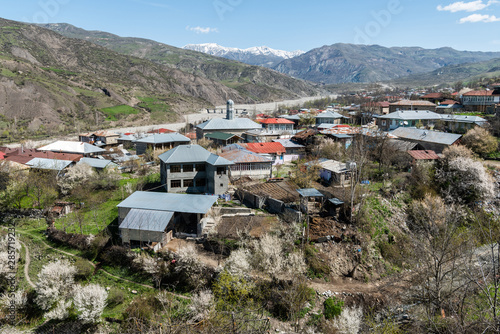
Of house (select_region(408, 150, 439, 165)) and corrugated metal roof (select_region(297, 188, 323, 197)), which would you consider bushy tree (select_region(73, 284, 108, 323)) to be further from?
house (select_region(408, 150, 439, 165))

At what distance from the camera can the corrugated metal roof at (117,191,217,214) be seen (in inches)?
786

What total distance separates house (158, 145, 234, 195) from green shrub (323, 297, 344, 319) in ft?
39.3

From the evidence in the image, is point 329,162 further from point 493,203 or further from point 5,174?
point 5,174

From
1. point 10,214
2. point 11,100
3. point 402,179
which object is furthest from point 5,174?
point 11,100

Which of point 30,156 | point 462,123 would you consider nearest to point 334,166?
point 462,123

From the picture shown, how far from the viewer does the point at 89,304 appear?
1465 centimetres

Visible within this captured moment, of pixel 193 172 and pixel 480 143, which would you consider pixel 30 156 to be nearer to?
pixel 193 172

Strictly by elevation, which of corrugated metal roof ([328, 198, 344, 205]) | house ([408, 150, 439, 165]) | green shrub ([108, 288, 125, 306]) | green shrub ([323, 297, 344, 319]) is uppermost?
house ([408, 150, 439, 165])

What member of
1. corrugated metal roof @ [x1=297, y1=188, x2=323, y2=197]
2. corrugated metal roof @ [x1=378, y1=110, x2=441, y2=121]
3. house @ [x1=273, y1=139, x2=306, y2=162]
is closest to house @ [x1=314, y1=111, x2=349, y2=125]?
corrugated metal roof @ [x1=378, y1=110, x2=441, y2=121]

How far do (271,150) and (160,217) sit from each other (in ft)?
59.3

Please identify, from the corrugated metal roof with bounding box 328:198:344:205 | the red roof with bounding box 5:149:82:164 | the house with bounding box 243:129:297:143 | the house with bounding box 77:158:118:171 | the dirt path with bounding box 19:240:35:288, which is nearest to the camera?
the dirt path with bounding box 19:240:35:288

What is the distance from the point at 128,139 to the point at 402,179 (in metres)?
39.0

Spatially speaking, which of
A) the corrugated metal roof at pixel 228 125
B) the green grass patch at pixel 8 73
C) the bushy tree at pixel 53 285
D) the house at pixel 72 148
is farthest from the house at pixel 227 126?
the green grass patch at pixel 8 73

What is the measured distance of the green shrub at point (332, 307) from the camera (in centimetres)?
1521
